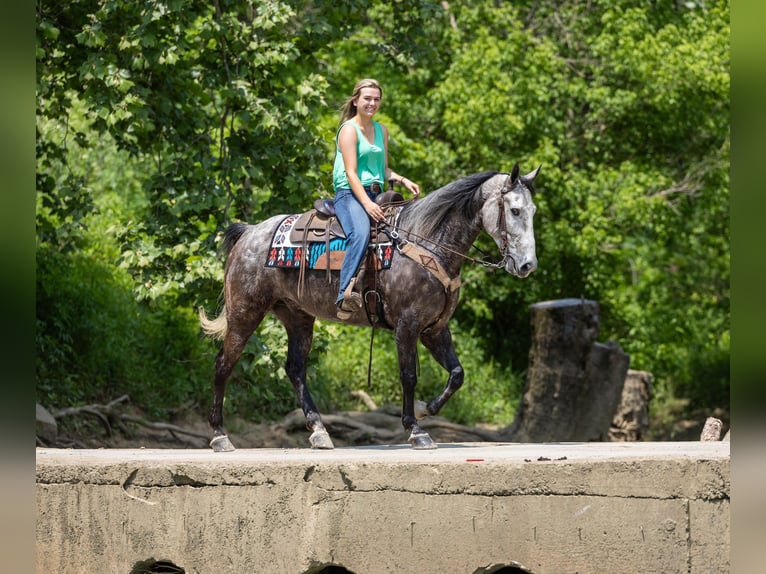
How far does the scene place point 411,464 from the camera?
649 centimetres

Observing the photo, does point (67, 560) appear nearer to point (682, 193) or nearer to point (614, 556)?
point (614, 556)

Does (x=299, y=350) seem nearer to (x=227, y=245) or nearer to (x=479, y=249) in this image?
(x=227, y=245)

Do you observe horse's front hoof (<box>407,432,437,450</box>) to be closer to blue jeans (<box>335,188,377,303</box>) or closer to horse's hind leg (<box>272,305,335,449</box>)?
horse's hind leg (<box>272,305,335,449</box>)

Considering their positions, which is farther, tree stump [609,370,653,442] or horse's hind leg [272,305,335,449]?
tree stump [609,370,653,442]

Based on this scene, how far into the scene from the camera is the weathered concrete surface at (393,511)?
6012 mm

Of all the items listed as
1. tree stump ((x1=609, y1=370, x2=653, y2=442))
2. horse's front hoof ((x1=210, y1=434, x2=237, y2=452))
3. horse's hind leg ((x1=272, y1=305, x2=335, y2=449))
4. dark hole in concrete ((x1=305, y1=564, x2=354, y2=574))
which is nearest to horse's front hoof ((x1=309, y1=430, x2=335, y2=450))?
horse's hind leg ((x1=272, y1=305, x2=335, y2=449))

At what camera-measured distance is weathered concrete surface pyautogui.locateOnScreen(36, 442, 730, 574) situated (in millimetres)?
6012

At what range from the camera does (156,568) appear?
735 cm

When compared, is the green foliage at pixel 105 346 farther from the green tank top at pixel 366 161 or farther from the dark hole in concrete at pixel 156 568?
the dark hole in concrete at pixel 156 568

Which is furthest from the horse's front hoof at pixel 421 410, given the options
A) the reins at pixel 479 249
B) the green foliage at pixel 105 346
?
the green foliage at pixel 105 346

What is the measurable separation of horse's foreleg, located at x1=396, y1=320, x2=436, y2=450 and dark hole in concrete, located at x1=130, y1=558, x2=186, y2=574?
186 cm
